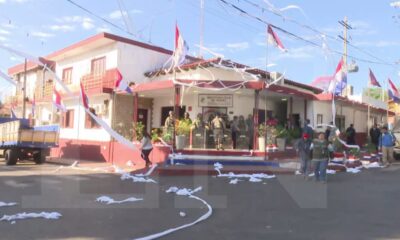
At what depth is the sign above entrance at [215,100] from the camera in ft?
63.6

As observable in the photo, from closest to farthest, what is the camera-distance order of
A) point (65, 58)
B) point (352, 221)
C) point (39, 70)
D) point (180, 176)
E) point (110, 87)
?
1. point (352, 221)
2. point (180, 176)
3. point (110, 87)
4. point (65, 58)
5. point (39, 70)

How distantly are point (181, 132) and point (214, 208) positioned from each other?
28.9ft

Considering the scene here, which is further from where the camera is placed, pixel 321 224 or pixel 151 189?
pixel 151 189

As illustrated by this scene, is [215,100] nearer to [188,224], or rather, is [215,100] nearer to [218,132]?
[218,132]

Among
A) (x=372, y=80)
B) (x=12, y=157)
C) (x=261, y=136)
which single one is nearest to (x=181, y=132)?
(x=261, y=136)

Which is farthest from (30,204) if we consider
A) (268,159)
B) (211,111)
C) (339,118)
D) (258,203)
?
(339,118)

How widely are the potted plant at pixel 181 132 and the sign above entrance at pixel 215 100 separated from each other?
2.29m

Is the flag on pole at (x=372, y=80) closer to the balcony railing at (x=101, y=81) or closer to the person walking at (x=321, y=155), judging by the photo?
the person walking at (x=321, y=155)

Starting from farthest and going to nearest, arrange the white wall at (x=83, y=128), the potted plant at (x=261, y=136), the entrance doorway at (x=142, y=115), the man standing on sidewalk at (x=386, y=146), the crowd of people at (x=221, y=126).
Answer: the entrance doorway at (x=142, y=115) < the white wall at (x=83, y=128) < the man standing on sidewalk at (x=386, y=146) < the crowd of people at (x=221, y=126) < the potted plant at (x=261, y=136)

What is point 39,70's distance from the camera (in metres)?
31.1

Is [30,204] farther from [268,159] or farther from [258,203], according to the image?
[268,159]

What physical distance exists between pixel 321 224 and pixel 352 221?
26.0 inches

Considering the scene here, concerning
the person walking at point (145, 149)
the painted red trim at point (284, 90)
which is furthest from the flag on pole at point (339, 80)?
the person walking at point (145, 149)

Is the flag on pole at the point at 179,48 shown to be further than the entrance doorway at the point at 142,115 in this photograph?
No
